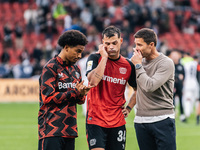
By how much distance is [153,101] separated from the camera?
561cm

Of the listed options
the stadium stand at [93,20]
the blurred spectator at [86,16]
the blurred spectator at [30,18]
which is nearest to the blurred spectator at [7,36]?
the stadium stand at [93,20]

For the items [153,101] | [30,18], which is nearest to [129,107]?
[153,101]

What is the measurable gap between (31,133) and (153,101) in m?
7.03

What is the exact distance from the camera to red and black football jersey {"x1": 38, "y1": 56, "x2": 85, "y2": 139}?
5.06 m

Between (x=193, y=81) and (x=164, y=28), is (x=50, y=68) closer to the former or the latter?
(x=193, y=81)

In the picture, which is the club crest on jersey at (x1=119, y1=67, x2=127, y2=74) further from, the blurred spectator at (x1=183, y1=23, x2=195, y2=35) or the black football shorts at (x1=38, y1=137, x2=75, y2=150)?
the blurred spectator at (x1=183, y1=23, x2=195, y2=35)

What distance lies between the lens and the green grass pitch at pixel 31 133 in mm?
10086

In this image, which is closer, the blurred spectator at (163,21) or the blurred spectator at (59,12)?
the blurred spectator at (59,12)

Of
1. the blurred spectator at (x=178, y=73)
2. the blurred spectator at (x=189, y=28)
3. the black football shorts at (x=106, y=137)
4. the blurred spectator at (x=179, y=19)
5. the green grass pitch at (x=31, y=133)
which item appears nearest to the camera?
the black football shorts at (x=106, y=137)

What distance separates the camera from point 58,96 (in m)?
5.03

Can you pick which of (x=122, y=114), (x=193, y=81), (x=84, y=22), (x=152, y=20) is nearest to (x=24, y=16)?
(x=84, y=22)

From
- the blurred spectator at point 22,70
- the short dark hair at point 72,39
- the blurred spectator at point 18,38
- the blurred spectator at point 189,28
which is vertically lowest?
the short dark hair at point 72,39

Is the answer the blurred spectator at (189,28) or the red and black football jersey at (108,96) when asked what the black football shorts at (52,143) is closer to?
the red and black football jersey at (108,96)

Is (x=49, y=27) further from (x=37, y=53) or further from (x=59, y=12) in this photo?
(x=37, y=53)
